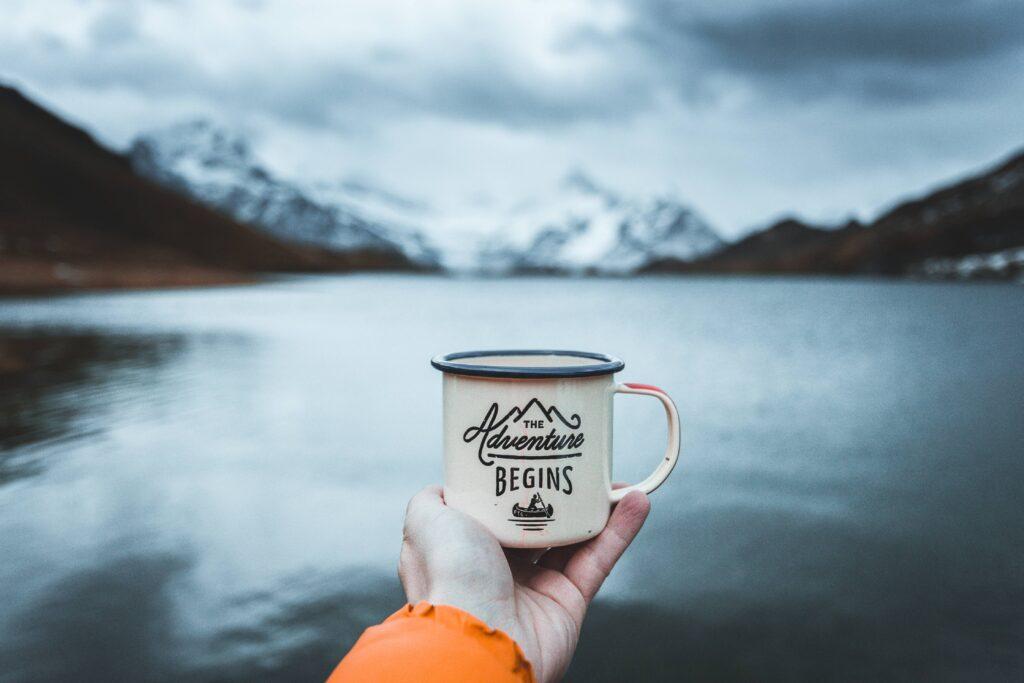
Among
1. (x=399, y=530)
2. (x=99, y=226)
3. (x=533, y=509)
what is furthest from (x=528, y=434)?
(x=99, y=226)

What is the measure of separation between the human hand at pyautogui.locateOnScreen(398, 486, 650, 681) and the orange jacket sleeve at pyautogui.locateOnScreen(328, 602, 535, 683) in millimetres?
162

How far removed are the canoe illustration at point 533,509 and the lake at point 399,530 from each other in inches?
98.2

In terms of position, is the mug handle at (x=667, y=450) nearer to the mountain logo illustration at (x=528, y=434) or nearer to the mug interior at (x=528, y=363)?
the mug interior at (x=528, y=363)

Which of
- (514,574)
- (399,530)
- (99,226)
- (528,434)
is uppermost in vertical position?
(99,226)

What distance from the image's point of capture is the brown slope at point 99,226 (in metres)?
84.6

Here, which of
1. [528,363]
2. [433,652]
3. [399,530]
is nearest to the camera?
[433,652]

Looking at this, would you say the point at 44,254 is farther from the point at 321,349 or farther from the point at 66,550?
the point at 66,550

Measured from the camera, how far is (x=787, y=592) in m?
4.92

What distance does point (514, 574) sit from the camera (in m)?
2.29

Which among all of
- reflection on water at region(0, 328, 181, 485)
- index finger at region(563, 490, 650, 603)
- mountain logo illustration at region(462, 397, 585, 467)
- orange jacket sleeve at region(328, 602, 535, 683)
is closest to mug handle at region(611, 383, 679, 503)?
index finger at region(563, 490, 650, 603)

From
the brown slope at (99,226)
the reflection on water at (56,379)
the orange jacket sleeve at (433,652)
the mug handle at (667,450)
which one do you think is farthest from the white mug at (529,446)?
the brown slope at (99,226)

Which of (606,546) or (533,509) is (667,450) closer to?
(606,546)

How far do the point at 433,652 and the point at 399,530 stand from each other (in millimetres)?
4763

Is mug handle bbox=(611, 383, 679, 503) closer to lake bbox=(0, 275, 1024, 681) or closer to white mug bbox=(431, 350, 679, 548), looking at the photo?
white mug bbox=(431, 350, 679, 548)
